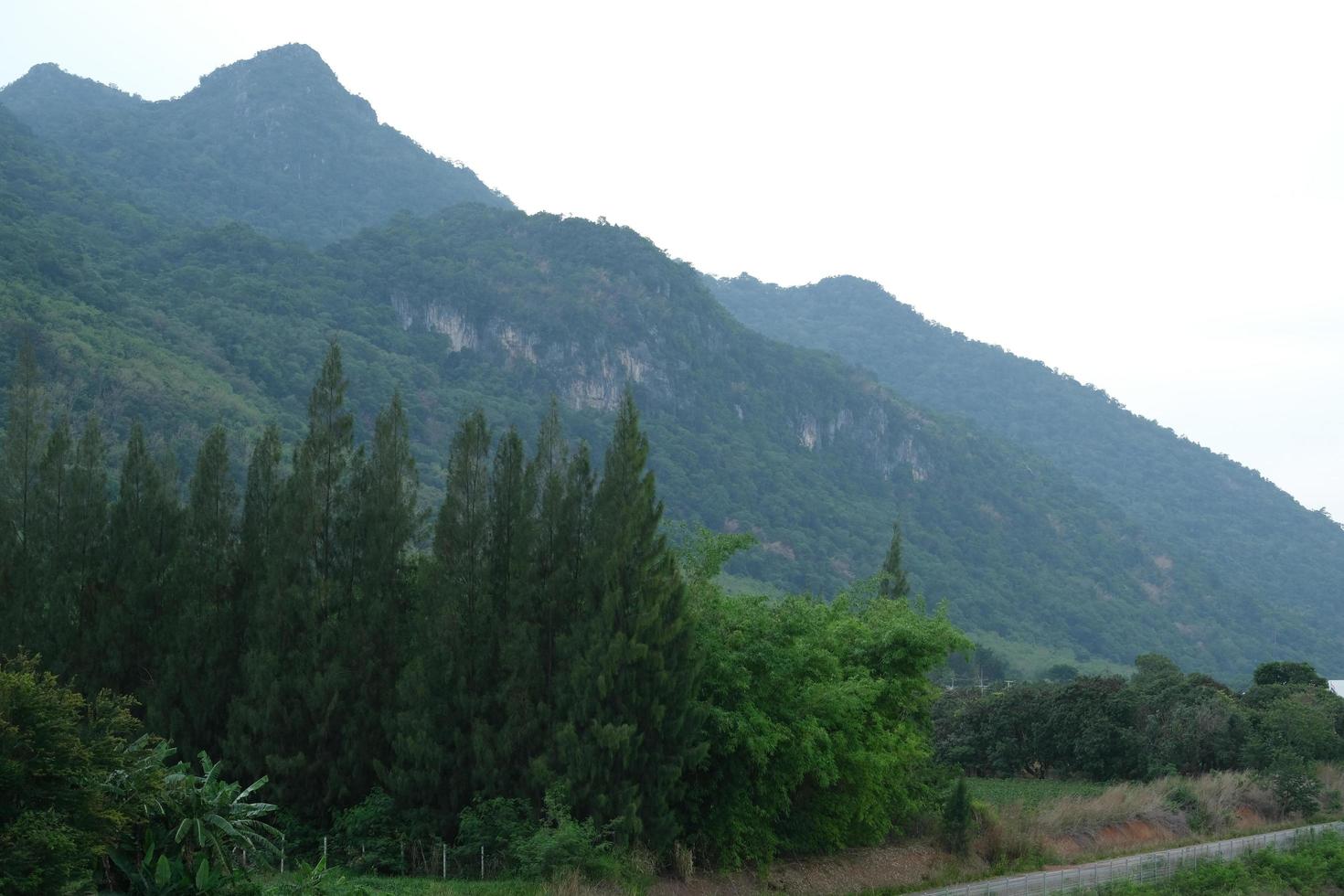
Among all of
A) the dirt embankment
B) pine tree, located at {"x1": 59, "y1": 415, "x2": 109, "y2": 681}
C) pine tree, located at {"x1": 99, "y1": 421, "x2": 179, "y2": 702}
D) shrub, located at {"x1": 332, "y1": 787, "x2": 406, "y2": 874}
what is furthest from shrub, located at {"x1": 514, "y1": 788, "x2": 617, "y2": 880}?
pine tree, located at {"x1": 59, "y1": 415, "x2": 109, "y2": 681}

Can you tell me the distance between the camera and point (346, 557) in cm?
2828

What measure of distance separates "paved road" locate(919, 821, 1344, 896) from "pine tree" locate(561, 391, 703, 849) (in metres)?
7.38

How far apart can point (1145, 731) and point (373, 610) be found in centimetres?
3570

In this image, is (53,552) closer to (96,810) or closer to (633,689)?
(633,689)

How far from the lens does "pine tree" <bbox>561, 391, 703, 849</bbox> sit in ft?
79.0

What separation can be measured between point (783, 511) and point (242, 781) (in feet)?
473

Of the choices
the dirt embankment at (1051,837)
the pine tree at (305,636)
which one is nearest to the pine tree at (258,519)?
the pine tree at (305,636)

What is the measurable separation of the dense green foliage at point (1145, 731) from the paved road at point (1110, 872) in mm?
9219

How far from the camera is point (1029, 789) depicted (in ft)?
155

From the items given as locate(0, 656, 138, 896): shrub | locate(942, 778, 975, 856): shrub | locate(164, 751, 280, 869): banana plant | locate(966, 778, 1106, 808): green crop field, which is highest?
locate(0, 656, 138, 896): shrub

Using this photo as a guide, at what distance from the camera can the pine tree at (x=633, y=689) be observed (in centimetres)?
2408

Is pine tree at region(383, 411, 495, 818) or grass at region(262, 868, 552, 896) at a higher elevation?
pine tree at region(383, 411, 495, 818)

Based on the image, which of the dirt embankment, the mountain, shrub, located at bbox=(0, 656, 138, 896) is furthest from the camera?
the mountain

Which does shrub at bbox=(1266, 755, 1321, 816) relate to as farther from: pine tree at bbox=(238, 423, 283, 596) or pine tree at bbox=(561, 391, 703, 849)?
pine tree at bbox=(238, 423, 283, 596)
